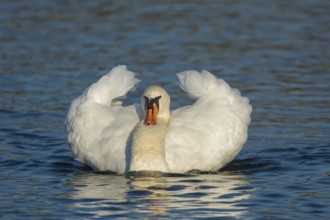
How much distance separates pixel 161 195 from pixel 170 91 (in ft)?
21.5

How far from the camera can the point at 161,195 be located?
11.0 metres

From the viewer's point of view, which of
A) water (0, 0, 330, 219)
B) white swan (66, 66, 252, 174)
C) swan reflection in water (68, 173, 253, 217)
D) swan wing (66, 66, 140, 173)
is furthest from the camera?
swan wing (66, 66, 140, 173)

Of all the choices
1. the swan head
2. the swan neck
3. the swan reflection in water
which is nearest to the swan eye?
the swan head

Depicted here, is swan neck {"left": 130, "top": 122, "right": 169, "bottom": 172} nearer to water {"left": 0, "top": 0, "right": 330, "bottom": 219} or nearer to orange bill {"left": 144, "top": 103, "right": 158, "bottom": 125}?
orange bill {"left": 144, "top": 103, "right": 158, "bottom": 125}

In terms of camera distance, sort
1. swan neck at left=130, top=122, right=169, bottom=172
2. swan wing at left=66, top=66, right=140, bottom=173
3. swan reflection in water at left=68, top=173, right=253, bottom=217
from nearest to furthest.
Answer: swan reflection in water at left=68, top=173, right=253, bottom=217
swan neck at left=130, top=122, right=169, bottom=172
swan wing at left=66, top=66, right=140, bottom=173

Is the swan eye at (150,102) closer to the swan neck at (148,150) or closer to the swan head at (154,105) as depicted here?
the swan head at (154,105)

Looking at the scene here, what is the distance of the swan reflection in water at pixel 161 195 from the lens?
33.6ft

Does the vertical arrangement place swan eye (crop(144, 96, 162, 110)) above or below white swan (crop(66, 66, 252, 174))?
above

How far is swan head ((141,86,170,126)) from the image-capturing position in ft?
39.4

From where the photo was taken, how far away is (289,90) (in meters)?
17.2

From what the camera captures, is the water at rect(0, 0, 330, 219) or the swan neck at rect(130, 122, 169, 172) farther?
the swan neck at rect(130, 122, 169, 172)

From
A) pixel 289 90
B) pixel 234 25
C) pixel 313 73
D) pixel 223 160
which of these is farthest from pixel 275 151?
pixel 234 25

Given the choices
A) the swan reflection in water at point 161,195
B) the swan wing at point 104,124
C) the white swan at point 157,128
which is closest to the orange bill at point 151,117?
the white swan at point 157,128

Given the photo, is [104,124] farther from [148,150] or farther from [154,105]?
[148,150]
